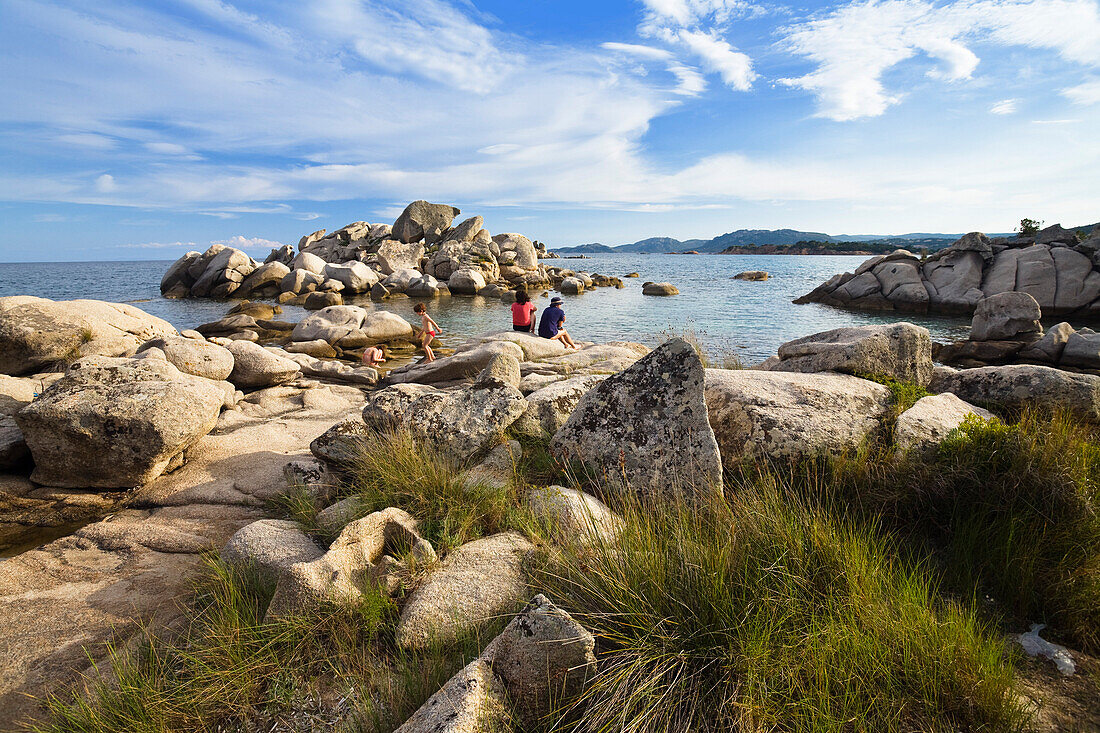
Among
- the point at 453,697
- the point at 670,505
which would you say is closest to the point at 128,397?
the point at 453,697

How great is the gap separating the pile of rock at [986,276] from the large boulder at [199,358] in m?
32.0

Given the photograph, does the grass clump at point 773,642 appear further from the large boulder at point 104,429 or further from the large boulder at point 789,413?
the large boulder at point 104,429

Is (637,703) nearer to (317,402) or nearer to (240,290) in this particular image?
(317,402)

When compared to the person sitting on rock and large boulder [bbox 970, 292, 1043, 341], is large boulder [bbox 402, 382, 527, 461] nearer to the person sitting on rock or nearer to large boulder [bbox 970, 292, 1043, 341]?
the person sitting on rock

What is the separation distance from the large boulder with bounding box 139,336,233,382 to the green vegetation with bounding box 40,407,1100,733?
769 cm

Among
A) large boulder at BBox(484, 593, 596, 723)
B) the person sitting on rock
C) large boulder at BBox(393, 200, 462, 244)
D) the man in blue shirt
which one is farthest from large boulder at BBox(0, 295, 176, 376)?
large boulder at BBox(393, 200, 462, 244)

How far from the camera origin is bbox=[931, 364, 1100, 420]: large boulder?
5746 millimetres

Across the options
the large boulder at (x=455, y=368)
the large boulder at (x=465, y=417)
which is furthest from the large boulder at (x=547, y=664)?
the large boulder at (x=455, y=368)

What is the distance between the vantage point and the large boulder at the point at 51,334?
10.3 metres

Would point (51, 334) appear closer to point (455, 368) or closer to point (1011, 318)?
point (455, 368)

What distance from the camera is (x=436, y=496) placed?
16.0ft

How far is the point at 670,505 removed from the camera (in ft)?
14.0

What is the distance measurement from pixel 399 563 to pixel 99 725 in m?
1.85

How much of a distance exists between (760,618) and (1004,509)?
2.68 metres
